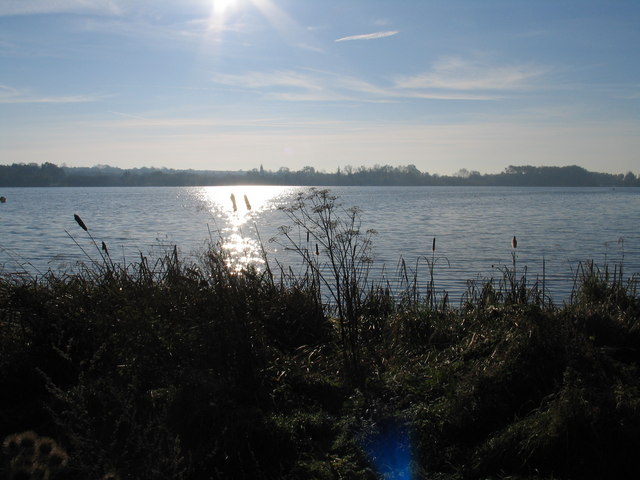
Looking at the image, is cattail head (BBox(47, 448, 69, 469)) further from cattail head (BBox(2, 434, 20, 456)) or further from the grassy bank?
cattail head (BBox(2, 434, 20, 456))

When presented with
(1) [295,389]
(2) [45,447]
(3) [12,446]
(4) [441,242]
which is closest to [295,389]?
(1) [295,389]

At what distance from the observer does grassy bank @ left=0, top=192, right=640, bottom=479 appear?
397 cm

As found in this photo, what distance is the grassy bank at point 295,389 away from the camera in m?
3.97

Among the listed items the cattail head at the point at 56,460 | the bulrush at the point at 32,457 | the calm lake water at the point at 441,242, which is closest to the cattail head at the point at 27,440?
the bulrush at the point at 32,457

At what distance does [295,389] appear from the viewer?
533cm

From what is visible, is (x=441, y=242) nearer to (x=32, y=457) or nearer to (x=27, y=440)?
(x=27, y=440)

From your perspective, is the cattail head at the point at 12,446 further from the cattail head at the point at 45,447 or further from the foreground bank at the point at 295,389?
the cattail head at the point at 45,447

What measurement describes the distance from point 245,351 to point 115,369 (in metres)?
1.22

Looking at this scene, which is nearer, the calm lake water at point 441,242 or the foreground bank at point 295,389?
the foreground bank at point 295,389

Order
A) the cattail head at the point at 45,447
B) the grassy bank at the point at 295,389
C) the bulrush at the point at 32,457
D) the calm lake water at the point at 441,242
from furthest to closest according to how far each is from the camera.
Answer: the calm lake water at the point at 441,242
the grassy bank at the point at 295,389
the cattail head at the point at 45,447
the bulrush at the point at 32,457

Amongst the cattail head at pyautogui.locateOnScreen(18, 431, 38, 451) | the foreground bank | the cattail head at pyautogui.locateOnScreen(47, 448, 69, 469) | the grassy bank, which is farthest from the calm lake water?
the cattail head at pyautogui.locateOnScreen(47, 448, 69, 469)

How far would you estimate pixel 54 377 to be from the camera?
228 inches

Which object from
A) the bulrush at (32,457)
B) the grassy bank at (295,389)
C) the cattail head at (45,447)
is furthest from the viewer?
the grassy bank at (295,389)

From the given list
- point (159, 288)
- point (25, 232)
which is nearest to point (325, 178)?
point (25, 232)
